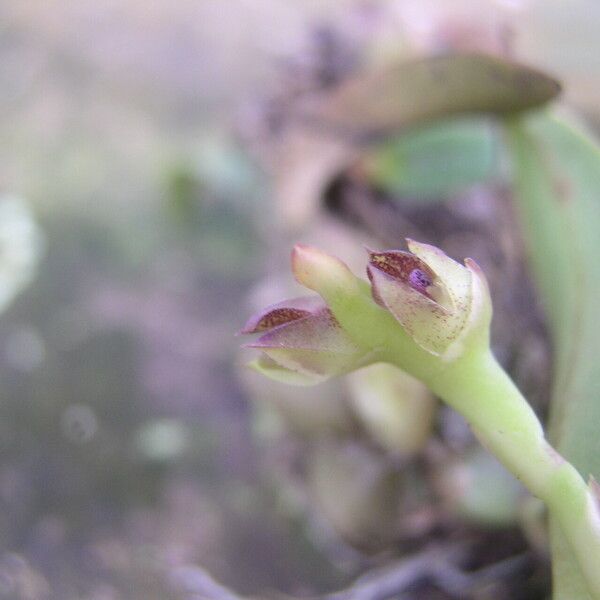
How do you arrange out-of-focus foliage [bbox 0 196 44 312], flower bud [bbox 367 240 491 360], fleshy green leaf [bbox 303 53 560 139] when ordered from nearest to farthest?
flower bud [bbox 367 240 491 360], fleshy green leaf [bbox 303 53 560 139], out-of-focus foliage [bbox 0 196 44 312]

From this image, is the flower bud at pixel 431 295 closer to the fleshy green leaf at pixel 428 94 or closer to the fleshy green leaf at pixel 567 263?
the fleshy green leaf at pixel 567 263

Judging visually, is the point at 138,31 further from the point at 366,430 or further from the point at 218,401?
the point at 366,430

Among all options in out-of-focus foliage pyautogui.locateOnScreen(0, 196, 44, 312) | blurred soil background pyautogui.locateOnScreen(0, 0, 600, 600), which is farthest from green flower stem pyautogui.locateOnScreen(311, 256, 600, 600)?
out-of-focus foliage pyautogui.locateOnScreen(0, 196, 44, 312)

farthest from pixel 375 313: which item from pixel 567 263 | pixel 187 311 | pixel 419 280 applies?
pixel 187 311

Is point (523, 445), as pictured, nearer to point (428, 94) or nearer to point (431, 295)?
point (431, 295)

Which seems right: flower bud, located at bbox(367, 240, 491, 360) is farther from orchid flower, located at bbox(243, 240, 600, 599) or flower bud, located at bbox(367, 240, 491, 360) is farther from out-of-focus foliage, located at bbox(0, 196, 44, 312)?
out-of-focus foliage, located at bbox(0, 196, 44, 312)
